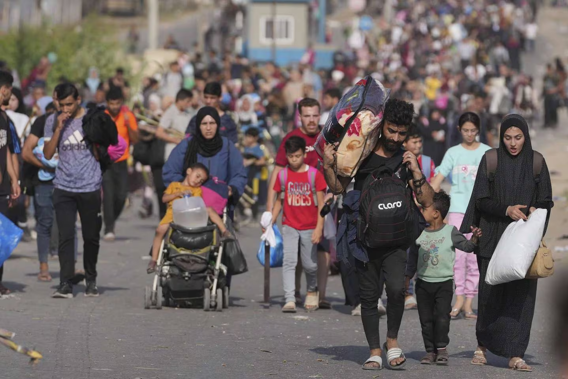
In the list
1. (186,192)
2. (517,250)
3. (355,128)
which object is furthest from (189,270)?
(517,250)

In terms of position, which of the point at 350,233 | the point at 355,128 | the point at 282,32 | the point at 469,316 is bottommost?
the point at 469,316

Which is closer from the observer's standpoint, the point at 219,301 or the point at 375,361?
the point at 375,361

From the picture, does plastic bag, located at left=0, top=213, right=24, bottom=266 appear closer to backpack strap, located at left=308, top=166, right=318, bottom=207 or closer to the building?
backpack strap, located at left=308, top=166, right=318, bottom=207

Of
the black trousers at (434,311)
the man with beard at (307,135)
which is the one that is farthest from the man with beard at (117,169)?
the black trousers at (434,311)

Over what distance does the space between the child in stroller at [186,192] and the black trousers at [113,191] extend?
4937 mm

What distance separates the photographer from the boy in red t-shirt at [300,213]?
450 inches

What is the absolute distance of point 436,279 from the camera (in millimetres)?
8977

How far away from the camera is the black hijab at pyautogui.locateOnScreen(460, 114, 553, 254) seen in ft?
28.7

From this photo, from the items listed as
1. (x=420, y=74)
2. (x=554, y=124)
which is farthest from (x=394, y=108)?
(x=420, y=74)

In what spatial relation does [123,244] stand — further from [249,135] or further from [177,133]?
[249,135]

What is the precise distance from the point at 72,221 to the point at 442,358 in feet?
13.9

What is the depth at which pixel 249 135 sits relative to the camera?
64.3 feet

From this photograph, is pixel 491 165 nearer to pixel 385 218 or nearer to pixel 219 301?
pixel 385 218

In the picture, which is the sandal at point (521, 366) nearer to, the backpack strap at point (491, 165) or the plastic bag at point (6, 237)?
the backpack strap at point (491, 165)
